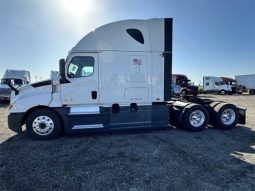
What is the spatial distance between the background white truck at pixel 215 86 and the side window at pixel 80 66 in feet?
101

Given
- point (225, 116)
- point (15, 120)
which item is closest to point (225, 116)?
point (225, 116)

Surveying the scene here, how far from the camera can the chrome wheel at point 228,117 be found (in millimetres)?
8641

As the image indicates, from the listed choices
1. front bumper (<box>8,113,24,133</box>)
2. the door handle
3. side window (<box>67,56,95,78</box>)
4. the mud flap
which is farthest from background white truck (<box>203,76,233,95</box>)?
front bumper (<box>8,113,24,133</box>)

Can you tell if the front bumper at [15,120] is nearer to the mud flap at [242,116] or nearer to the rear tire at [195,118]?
the rear tire at [195,118]

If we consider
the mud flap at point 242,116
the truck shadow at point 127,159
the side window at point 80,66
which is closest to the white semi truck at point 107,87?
the side window at point 80,66

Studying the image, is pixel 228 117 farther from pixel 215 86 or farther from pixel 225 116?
pixel 215 86

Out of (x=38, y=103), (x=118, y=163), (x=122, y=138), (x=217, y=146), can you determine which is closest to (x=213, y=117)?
(x=217, y=146)

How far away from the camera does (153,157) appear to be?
5449 millimetres

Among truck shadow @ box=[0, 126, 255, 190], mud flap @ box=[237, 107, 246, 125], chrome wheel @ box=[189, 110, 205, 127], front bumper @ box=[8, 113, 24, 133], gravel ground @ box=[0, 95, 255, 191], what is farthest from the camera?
mud flap @ box=[237, 107, 246, 125]

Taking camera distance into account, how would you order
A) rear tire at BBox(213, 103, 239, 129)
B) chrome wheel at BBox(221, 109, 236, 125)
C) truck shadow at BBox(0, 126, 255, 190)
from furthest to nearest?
chrome wheel at BBox(221, 109, 236, 125), rear tire at BBox(213, 103, 239, 129), truck shadow at BBox(0, 126, 255, 190)

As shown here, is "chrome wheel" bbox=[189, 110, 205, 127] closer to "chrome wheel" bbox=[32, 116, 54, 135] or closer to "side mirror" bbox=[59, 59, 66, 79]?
"side mirror" bbox=[59, 59, 66, 79]

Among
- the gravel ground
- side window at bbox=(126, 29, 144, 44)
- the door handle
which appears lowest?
the gravel ground

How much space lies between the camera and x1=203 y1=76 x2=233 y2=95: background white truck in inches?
1336

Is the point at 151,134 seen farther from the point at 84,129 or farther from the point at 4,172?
the point at 4,172
